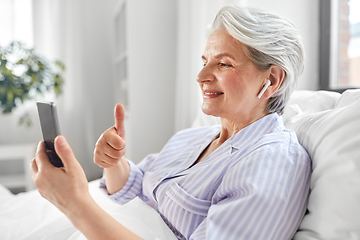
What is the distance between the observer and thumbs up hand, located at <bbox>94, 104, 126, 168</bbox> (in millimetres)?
767

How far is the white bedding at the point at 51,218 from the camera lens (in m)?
0.77

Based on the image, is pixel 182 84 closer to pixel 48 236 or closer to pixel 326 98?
pixel 326 98

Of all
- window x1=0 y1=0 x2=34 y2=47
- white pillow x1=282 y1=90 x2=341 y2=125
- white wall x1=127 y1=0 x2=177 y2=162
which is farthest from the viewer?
window x1=0 y1=0 x2=34 y2=47

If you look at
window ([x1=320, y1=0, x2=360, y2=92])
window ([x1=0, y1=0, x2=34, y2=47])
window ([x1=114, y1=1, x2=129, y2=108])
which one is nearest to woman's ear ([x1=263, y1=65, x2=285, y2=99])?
window ([x1=320, y1=0, x2=360, y2=92])

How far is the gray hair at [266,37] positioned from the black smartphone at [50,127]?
19.7 inches

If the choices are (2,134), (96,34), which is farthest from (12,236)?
(96,34)

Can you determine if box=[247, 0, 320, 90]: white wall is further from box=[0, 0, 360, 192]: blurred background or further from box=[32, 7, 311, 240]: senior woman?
box=[32, 7, 311, 240]: senior woman

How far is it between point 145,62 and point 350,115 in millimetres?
1677

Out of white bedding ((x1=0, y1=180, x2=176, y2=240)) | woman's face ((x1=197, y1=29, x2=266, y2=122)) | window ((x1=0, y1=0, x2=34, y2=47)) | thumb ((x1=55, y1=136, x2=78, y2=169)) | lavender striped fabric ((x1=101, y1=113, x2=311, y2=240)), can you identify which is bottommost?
white bedding ((x1=0, y1=180, x2=176, y2=240))

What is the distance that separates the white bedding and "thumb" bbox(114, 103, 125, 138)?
0.22 m

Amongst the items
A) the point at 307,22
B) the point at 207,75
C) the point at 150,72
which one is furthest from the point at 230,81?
the point at 150,72

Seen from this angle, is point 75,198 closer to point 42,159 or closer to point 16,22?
point 42,159

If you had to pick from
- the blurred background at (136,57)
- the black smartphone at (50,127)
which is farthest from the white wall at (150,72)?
the black smartphone at (50,127)

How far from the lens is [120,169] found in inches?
41.4
